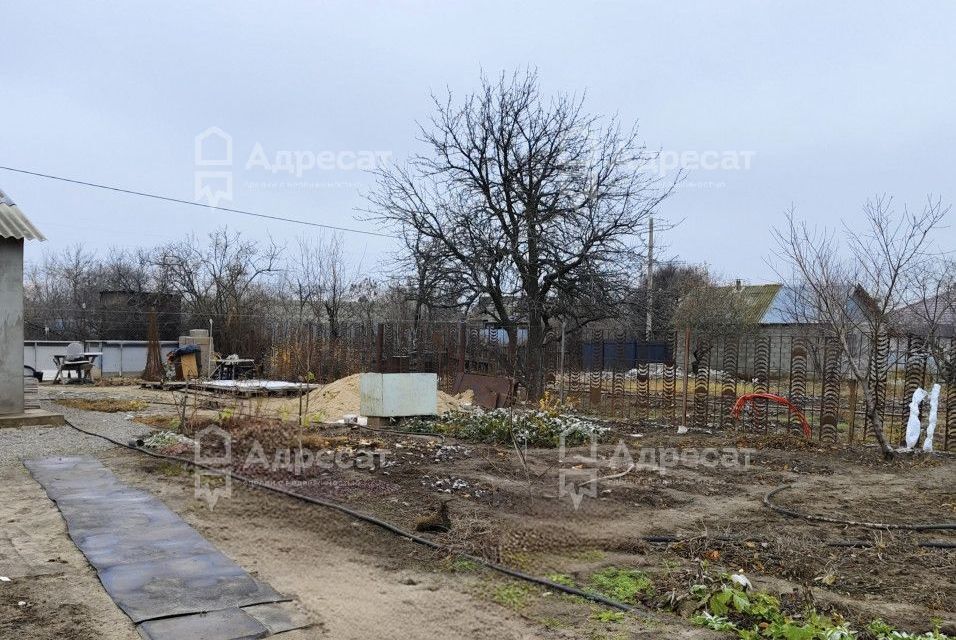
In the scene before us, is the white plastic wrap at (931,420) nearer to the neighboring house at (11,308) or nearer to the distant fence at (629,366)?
the distant fence at (629,366)

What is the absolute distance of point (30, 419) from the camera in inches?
485

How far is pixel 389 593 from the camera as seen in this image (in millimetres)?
4906

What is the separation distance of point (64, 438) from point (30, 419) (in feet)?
5.78

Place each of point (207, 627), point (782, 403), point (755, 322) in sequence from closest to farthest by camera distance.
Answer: point (207, 627) < point (782, 403) < point (755, 322)

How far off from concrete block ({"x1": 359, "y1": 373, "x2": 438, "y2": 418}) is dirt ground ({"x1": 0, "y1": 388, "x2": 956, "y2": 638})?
8.48 ft

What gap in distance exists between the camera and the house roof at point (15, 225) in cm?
1208

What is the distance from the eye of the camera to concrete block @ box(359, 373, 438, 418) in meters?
13.3

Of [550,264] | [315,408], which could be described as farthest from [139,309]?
[550,264]

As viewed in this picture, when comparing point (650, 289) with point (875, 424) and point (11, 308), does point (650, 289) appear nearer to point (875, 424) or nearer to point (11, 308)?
point (875, 424)

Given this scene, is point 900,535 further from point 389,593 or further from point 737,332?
point 737,332

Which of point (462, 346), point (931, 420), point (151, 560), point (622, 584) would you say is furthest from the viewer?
point (462, 346)

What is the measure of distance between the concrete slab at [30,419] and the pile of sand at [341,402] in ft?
14.3

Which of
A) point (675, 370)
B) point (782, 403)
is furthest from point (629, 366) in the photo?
point (782, 403)

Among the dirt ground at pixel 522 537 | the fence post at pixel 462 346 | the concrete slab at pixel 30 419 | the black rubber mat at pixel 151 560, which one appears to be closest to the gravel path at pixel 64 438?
the concrete slab at pixel 30 419
